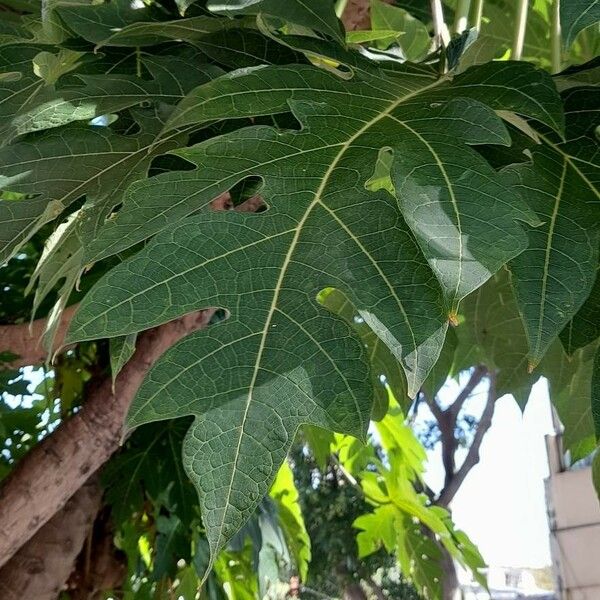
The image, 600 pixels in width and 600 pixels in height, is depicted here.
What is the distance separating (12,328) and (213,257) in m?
0.50

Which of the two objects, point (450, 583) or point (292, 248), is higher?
point (292, 248)

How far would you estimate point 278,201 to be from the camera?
1.13 feet

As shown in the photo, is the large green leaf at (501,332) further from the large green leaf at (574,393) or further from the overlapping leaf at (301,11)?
the overlapping leaf at (301,11)

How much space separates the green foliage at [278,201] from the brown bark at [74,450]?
0.28 meters

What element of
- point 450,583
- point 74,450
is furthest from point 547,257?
point 450,583

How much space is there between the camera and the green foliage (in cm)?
30

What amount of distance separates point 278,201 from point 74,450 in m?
0.47

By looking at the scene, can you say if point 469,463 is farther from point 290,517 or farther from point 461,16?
point 461,16

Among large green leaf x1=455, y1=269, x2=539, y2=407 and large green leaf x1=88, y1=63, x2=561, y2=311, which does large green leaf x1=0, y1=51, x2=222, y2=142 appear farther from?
large green leaf x1=455, y1=269, x2=539, y2=407

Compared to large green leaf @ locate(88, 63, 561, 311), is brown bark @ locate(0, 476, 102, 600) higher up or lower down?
lower down

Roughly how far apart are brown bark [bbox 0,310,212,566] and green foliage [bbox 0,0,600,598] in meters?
0.28

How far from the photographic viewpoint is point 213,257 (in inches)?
12.9

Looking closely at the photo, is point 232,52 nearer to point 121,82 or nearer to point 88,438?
point 121,82

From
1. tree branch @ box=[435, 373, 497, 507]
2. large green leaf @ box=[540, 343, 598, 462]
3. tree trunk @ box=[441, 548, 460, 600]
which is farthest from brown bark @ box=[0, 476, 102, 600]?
tree branch @ box=[435, 373, 497, 507]
